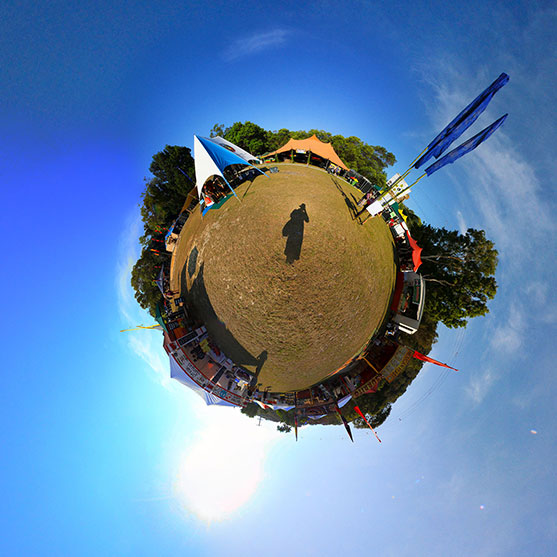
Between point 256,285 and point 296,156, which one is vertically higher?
point 296,156

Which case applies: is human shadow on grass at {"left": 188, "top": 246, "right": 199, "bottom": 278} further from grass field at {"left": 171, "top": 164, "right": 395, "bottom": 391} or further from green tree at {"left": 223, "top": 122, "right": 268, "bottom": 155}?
green tree at {"left": 223, "top": 122, "right": 268, "bottom": 155}

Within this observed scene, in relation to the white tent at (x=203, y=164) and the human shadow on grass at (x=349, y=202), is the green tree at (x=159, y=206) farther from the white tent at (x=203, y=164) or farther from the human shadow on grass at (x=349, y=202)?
the human shadow on grass at (x=349, y=202)

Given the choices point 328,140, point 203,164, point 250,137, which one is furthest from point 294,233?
point 328,140

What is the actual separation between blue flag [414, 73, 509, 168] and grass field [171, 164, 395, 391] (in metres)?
4.17

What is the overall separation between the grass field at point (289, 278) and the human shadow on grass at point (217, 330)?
0.06m

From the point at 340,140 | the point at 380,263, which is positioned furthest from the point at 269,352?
the point at 340,140

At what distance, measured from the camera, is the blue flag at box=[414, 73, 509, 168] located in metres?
6.09

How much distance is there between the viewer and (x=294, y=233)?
1049 cm

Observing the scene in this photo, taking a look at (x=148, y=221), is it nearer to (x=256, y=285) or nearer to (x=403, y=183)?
(x=256, y=285)

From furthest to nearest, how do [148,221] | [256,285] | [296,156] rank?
[148,221]
[296,156]
[256,285]

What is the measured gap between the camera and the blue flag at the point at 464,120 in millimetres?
6094

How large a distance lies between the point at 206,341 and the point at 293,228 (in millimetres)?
7771

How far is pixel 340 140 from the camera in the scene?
54.6ft

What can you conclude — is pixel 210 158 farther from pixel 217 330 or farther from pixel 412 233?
pixel 412 233
